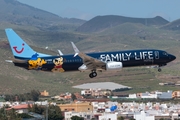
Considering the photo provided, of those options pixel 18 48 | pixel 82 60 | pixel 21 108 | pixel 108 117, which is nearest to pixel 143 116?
pixel 108 117

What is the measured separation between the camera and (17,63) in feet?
345

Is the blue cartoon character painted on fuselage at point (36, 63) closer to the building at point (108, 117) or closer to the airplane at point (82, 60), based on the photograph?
the airplane at point (82, 60)

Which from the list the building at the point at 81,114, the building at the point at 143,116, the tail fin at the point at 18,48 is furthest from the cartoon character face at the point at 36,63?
the building at the point at 81,114

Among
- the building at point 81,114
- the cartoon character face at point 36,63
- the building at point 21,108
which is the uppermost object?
the cartoon character face at point 36,63

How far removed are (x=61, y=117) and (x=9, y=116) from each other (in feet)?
55.2

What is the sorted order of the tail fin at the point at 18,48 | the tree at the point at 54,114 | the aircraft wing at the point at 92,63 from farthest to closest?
the tree at the point at 54,114
the tail fin at the point at 18,48
the aircraft wing at the point at 92,63

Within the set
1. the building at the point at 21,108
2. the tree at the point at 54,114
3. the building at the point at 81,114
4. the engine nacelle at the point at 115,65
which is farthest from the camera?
the building at the point at 21,108

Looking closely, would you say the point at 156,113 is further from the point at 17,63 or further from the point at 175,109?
the point at 17,63

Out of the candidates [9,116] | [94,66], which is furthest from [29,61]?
[9,116]

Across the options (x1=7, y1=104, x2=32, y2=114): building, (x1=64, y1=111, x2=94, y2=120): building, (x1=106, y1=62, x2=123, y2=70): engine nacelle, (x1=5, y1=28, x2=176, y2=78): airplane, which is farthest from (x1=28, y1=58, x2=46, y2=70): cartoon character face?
(x1=7, y1=104, x2=32, y2=114): building

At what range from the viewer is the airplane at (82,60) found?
106062mm

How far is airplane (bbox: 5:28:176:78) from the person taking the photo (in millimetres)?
106062

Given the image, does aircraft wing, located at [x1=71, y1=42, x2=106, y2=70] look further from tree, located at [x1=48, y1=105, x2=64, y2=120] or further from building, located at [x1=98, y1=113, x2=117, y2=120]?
tree, located at [x1=48, y1=105, x2=64, y2=120]

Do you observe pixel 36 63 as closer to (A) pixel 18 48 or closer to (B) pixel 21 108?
(A) pixel 18 48
